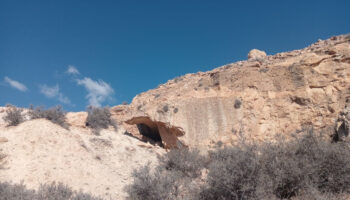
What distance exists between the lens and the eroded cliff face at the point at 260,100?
404 inches

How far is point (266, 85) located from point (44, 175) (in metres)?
10.2

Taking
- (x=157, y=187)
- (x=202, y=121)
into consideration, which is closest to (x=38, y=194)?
(x=157, y=187)

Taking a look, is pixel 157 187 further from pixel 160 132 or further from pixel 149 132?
pixel 149 132

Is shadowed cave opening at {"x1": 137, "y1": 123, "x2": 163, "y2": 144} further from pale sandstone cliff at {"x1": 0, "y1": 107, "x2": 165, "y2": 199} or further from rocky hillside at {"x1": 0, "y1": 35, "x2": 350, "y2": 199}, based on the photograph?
pale sandstone cliff at {"x1": 0, "y1": 107, "x2": 165, "y2": 199}

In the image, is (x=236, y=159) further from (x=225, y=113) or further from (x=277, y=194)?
(x=225, y=113)

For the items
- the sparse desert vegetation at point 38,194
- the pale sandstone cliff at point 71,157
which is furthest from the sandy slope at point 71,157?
the sparse desert vegetation at point 38,194

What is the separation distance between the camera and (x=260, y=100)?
11.7 meters

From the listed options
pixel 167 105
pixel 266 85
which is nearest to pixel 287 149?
pixel 266 85

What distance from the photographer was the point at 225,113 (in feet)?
39.2

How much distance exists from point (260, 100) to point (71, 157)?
348 inches

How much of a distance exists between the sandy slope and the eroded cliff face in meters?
2.10

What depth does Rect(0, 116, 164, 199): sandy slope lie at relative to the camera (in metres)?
8.87

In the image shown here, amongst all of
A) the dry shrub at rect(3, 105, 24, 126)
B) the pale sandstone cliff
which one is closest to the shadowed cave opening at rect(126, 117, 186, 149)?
the pale sandstone cliff

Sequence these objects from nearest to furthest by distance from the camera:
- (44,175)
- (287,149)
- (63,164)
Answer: (287,149)
(44,175)
(63,164)
